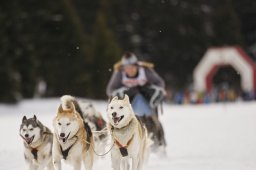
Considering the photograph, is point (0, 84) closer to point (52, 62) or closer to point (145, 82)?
point (52, 62)

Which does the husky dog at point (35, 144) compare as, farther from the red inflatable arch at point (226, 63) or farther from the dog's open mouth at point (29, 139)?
the red inflatable arch at point (226, 63)

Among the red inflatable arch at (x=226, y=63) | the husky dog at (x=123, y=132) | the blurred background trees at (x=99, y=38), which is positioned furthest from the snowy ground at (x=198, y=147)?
the red inflatable arch at (x=226, y=63)

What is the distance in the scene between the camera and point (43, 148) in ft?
26.8

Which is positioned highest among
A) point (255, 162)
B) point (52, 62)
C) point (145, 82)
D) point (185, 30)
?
point (185, 30)

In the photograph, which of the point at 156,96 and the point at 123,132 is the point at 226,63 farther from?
the point at 123,132

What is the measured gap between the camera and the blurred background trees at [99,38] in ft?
104

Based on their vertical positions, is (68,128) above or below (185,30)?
below

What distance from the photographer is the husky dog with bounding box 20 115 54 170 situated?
795 centimetres

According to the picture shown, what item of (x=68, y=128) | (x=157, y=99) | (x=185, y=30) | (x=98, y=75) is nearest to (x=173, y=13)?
(x=185, y=30)

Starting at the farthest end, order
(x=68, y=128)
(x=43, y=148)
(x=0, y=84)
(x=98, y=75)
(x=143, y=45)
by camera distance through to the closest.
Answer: (x=143, y=45) → (x=98, y=75) → (x=0, y=84) → (x=43, y=148) → (x=68, y=128)

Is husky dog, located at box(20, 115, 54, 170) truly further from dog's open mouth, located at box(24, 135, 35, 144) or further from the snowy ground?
the snowy ground

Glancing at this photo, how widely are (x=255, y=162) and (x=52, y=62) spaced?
3005 cm

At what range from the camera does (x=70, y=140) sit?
771cm

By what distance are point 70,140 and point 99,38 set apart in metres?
31.3
